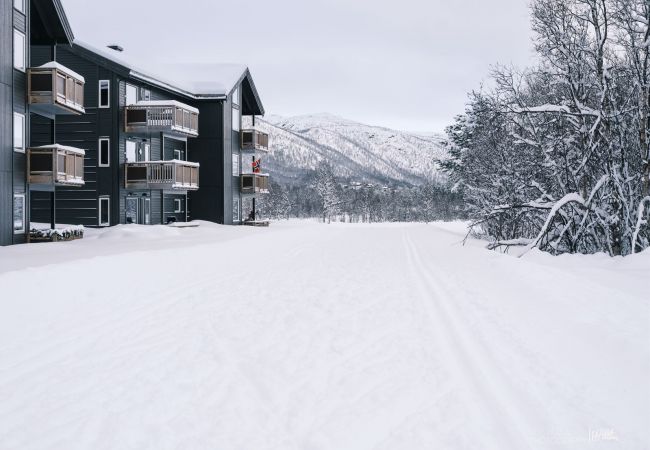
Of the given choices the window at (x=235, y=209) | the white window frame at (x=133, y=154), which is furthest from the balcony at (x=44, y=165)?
the window at (x=235, y=209)

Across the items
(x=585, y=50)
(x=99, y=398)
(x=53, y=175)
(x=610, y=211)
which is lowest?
(x=99, y=398)

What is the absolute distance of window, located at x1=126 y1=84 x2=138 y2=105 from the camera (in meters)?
30.4

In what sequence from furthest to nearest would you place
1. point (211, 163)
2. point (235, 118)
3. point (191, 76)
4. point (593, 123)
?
point (235, 118), point (191, 76), point (211, 163), point (593, 123)

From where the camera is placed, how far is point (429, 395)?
14.2 ft

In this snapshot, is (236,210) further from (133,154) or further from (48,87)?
(48,87)

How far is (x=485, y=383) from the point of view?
15.0ft

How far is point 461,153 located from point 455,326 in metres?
36.4

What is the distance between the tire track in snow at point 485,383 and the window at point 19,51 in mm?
20556

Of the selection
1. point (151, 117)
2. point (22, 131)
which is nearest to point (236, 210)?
point (151, 117)

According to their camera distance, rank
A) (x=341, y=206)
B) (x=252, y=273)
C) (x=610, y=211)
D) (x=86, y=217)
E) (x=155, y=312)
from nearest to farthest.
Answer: (x=155, y=312) → (x=252, y=273) → (x=610, y=211) → (x=86, y=217) → (x=341, y=206)

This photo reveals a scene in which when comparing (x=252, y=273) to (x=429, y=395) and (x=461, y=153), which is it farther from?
(x=461, y=153)

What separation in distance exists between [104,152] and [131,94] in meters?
4.04

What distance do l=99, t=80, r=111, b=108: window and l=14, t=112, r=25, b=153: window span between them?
347 inches

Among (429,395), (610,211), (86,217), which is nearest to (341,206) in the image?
(86,217)
